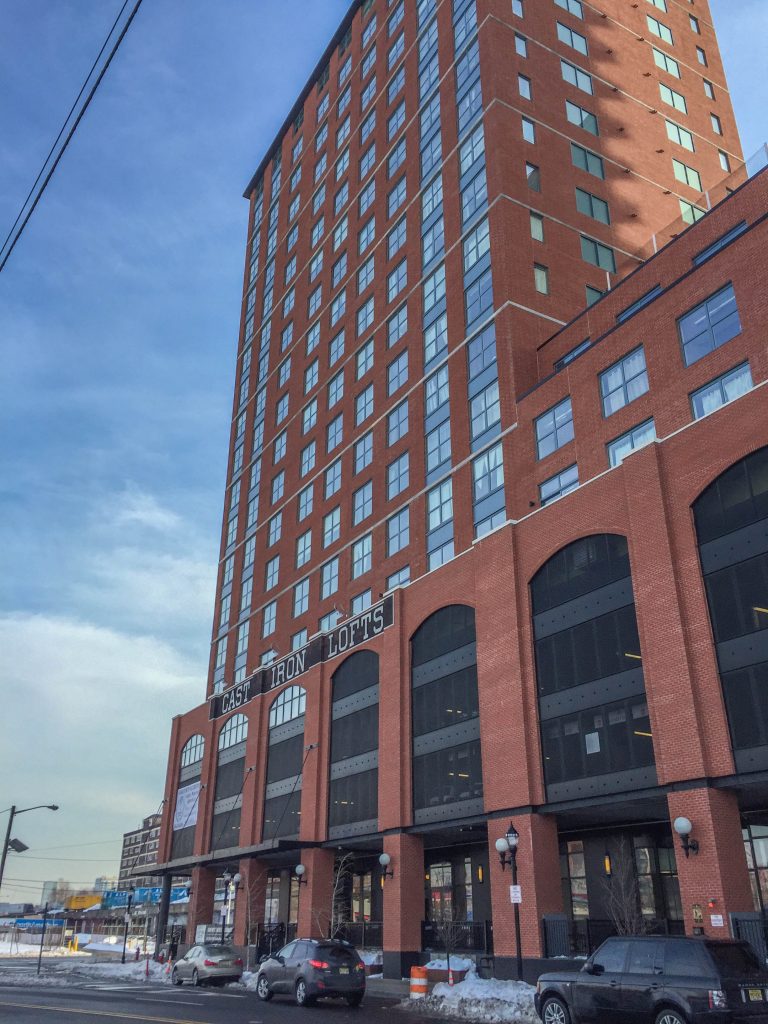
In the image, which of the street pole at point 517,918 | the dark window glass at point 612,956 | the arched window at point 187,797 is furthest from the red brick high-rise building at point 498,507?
the dark window glass at point 612,956

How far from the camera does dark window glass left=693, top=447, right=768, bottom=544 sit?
82.1 feet

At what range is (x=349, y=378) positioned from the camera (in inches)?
2169

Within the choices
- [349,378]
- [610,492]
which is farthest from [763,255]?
[349,378]

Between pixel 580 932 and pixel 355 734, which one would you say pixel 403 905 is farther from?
pixel 355 734

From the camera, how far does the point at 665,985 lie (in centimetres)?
1397

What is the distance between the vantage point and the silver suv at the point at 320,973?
75.2 feet

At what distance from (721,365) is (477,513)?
43.9 feet

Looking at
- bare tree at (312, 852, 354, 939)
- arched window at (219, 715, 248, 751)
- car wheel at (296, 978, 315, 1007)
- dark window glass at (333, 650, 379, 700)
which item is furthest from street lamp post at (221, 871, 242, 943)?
car wheel at (296, 978, 315, 1007)

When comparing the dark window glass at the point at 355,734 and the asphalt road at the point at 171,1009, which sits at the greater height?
the dark window glass at the point at 355,734

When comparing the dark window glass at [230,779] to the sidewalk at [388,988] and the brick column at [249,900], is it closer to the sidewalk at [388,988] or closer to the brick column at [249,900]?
the brick column at [249,900]

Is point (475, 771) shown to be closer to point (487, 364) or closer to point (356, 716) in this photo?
point (356, 716)

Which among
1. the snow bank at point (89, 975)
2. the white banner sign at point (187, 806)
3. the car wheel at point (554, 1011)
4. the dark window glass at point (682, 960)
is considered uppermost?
the white banner sign at point (187, 806)

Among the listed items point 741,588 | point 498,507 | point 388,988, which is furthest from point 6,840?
point 741,588

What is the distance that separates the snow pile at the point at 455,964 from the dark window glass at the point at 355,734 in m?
10.0
